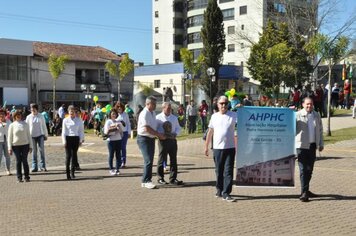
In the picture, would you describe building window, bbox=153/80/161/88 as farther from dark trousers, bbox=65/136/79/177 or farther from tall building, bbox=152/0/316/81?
dark trousers, bbox=65/136/79/177

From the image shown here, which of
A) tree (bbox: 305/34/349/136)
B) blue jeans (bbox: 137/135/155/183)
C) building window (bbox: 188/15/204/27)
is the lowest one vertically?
blue jeans (bbox: 137/135/155/183)

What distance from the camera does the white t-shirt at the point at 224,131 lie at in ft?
29.3

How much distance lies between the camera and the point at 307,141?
8914 millimetres

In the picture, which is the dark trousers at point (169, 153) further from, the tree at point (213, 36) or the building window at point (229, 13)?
the building window at point (229, 13)

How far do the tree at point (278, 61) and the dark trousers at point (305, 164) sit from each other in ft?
91.4

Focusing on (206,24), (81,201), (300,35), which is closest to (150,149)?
(81,201)

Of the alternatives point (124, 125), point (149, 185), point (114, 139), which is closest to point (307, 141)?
point (149, 185)

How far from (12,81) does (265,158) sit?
44089 millimetres

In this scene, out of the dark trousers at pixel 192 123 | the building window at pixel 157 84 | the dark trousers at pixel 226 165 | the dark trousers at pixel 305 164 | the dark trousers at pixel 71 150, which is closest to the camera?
the dark trousers at pixel 305 164

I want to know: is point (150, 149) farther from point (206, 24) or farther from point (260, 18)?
point (260, 18)

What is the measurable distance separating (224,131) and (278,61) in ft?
95.0

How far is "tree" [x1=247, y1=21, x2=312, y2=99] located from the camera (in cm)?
3719

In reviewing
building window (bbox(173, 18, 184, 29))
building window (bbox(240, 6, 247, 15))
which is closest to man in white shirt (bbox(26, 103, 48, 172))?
building window (bbox(240, 6, 247, 15))

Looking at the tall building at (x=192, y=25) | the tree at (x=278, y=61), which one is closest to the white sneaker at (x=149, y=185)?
the tree at (x=278, y=61)
